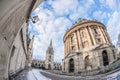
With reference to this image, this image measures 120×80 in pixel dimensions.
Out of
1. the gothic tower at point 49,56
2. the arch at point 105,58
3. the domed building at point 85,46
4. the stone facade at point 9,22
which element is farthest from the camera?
the gothic tower at point 49,56

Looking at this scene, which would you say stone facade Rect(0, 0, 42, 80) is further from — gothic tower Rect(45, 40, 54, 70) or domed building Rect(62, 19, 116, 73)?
gothic tower Rect(45, 40, 54, 70)

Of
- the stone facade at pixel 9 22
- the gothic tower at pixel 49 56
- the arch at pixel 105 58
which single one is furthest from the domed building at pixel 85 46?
the stone facade at pixel 9 22

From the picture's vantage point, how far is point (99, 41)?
24531 mm

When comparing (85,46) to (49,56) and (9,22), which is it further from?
(9,22)

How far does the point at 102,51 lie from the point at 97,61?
1989mm

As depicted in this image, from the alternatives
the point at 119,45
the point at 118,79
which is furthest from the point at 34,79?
the point at 119,45

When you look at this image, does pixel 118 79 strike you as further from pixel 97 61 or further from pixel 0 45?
pixel 97 61

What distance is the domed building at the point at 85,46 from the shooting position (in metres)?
20.9

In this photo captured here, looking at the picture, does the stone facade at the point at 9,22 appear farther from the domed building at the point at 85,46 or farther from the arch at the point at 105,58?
the arch at the point at 105,58

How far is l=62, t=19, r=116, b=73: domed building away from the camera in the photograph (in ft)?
68.5

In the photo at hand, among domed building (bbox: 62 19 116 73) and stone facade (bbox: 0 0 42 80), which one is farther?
domed building (bbox: 62 19 116 73)

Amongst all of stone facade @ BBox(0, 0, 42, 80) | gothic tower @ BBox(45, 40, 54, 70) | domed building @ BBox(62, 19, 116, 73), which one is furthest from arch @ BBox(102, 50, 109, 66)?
stone facade @ BBox(0, 0, 42, 80)

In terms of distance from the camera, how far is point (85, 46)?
27.0 m

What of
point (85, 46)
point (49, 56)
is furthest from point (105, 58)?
point (49, 56)
